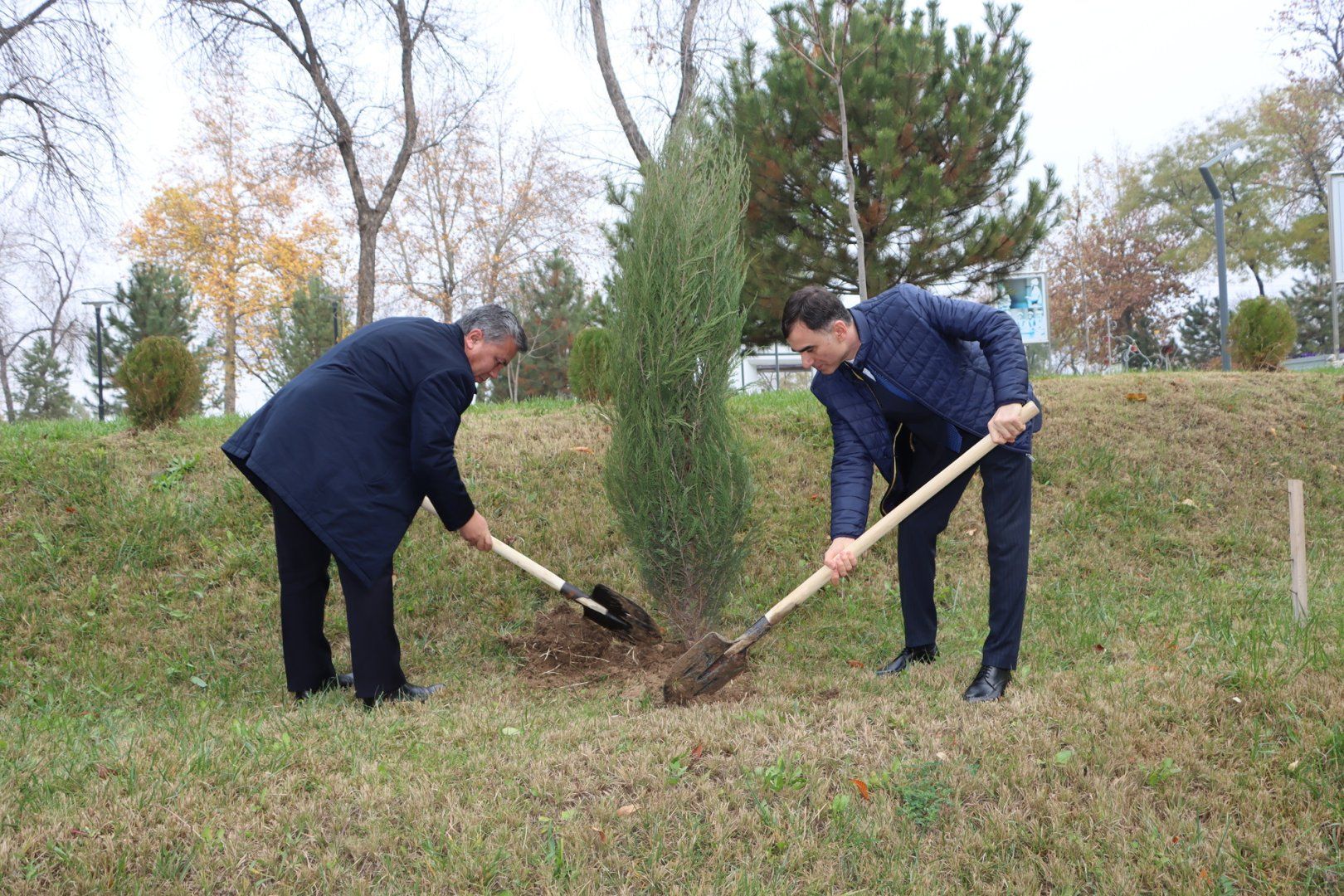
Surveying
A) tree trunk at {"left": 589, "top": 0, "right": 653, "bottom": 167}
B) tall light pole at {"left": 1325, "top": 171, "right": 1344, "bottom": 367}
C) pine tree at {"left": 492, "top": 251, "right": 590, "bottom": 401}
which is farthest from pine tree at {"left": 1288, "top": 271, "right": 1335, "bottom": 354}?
tree trunk at {"left": 589, "top": 0, "right": 653, "bottom": 167}

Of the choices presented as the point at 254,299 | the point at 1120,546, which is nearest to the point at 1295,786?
the point at 1120,546

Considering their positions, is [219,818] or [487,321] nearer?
[219,818]

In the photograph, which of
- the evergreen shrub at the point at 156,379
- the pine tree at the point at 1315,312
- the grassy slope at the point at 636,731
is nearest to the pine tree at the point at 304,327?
the evergreen shrub at the point at 156,379

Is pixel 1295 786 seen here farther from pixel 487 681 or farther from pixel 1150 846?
pixel 487 681

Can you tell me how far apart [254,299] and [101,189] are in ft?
62.0

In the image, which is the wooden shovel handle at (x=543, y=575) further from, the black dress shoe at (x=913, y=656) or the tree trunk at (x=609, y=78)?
the tree trunk at (x=609, y=78)

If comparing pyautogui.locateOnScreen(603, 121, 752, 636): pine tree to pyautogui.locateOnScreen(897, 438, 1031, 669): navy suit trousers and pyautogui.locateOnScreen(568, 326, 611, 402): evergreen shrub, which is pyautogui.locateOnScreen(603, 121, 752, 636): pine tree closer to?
pyautogui.locateOnScreen(897, 438, 1031, 669): navy suit trousers

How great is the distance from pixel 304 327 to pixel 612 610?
31.3 m

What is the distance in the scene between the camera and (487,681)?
4.87 m

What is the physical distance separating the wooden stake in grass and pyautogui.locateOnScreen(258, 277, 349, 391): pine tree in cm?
3164

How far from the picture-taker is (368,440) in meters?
4.20

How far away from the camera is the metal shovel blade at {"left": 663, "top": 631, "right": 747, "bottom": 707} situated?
13.5 ft

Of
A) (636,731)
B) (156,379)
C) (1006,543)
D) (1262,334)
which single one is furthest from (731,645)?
(1262,334)

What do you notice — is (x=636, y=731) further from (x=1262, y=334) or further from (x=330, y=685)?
(x=1262, y=334)
